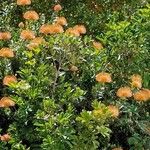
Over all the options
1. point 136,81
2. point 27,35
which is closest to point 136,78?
point 136,81

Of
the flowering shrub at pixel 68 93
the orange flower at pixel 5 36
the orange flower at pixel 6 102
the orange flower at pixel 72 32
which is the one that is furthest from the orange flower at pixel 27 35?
the orange flower at pixel 6 102

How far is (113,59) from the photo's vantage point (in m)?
4.64

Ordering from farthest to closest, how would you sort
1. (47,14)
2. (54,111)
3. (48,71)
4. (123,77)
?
1. (47,14)
2. (123,77)
3. (48,71)
4. (54,111)

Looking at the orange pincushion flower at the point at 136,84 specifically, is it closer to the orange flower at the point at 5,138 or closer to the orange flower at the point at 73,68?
the orange flower at the point at 73,68

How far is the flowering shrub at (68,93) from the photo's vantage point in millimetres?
3754

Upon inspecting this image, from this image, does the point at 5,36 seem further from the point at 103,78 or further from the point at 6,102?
the point at 103,78

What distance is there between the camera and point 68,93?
4.02 meters

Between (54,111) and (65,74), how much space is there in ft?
1.58

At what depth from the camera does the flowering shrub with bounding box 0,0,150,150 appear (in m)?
3.75

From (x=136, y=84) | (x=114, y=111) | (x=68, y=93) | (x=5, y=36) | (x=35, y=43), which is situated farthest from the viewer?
(x=5, y=36)

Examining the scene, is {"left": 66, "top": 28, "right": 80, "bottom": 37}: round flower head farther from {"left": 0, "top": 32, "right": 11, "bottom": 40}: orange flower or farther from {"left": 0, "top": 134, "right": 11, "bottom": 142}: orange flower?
{"left": 0, "top": 134, "right": 11, "bottom": 142}: orange flower

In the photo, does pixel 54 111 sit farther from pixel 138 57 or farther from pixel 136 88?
pixel 138 57

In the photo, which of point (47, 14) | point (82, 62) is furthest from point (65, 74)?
point (47, 14)

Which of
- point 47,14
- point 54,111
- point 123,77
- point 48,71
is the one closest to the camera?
point 54,111
